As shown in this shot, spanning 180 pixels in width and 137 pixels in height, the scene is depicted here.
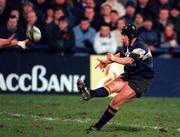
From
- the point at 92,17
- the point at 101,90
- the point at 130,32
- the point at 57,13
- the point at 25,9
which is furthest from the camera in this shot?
the point at 92,17

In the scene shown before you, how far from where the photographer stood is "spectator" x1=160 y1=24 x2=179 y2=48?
20.3 meters


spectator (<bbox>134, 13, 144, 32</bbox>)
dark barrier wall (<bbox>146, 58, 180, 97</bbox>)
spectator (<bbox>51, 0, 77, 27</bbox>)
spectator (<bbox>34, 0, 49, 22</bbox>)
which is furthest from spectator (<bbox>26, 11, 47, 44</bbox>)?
dark barrier wall (<bbox>146, 58, 180, 97</bbox>)

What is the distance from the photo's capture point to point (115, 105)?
39.7 ft

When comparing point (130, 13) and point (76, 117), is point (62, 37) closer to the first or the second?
point (130, 13)

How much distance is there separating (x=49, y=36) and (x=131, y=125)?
6729 millimetres

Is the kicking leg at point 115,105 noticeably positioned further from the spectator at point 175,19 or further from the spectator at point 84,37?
the spectator at point 175,19

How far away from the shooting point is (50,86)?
18.9 m

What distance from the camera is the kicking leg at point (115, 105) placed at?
1211cm

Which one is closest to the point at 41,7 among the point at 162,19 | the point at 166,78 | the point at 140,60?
the point at 162,19

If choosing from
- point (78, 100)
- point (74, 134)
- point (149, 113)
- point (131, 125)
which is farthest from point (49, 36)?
point (74, 134)

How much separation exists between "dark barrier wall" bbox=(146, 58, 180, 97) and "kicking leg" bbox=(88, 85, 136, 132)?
754 cm

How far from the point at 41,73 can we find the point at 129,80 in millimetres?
6731

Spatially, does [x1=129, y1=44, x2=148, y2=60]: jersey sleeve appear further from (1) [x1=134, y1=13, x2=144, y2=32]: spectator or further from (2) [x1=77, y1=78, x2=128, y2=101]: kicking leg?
(1) [x1=134, y1=13, x2=144, y2=32]: spectator

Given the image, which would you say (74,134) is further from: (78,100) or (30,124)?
(78,100)
